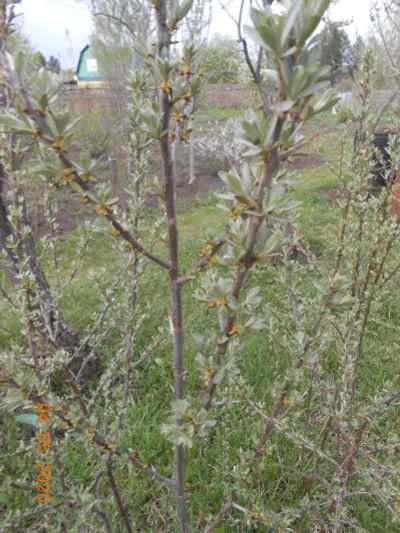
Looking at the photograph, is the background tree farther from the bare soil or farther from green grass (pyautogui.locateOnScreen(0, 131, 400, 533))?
green grass (pyautogui.locateOnScreen(0, 131, 400, 533))

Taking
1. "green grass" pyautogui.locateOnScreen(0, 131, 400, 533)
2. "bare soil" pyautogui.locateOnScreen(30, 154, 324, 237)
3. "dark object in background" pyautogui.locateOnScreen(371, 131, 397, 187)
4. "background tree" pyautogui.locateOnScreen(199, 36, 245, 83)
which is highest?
"background tree" pyautogui.locateOnScreen(199, 36, 245, 83)

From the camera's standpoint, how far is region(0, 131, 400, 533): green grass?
195cm

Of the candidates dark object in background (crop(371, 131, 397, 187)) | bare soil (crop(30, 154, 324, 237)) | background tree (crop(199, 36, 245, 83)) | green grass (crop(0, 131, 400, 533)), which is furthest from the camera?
bare soil (crop(30, 154, 324, 237))

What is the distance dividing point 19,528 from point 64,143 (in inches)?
73.4

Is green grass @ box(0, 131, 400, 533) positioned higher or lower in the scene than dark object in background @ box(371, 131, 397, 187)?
lower

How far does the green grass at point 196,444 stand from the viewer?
1945mm

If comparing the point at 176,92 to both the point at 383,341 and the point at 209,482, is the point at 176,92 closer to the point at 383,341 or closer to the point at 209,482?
the point at 209,482

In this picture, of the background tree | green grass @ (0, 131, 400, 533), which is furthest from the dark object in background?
the background tree
